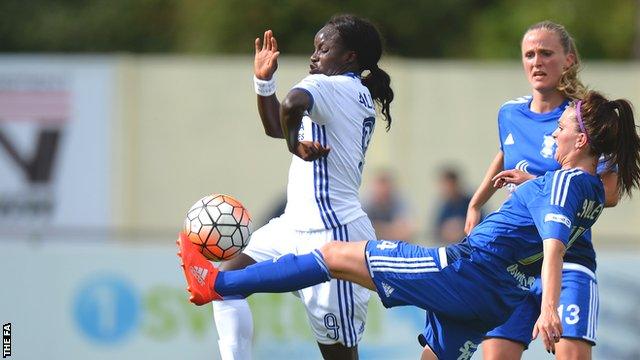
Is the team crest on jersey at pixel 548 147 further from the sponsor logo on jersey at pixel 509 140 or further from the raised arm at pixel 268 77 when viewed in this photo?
the raised arm at pixel 268 77

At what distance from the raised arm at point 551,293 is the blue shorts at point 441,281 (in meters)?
0.33

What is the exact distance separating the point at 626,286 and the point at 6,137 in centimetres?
1066

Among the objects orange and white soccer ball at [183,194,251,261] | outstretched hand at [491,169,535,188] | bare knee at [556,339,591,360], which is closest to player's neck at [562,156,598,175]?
outstretched hand at [491,169,535,188]

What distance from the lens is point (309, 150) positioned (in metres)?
6.48

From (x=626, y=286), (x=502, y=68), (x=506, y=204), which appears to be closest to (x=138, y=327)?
(x=626, y=286)

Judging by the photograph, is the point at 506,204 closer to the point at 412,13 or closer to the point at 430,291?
the point at 430,291

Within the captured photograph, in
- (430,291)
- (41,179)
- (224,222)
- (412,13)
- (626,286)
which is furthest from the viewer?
(412,13)

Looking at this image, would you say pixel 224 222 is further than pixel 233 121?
No

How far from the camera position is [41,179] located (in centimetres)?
1908

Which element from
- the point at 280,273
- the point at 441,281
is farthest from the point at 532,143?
the point at 280,273

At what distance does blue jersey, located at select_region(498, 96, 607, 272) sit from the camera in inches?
267

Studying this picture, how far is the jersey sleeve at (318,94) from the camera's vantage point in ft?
21.4

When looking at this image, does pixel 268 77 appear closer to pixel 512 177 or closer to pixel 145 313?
pixel 512 177

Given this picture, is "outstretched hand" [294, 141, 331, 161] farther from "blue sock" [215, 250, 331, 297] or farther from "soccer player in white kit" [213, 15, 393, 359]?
"blue sock" [215, 250, 331, 297]
